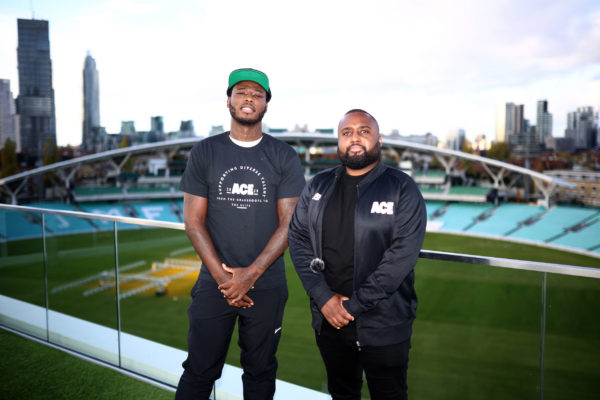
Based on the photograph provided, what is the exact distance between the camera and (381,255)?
6.12 feet

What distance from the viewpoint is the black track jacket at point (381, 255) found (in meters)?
1.75

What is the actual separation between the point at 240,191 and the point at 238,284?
0.46m

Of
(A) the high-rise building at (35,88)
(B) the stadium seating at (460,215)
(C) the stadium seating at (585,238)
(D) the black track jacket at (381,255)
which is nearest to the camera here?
(D) the black track jacket at (381,255)

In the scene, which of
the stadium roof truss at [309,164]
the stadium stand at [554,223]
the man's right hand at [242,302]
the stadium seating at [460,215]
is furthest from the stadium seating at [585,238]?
the man's right hand at [242,302]

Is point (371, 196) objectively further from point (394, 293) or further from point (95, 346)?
point (95, 346)

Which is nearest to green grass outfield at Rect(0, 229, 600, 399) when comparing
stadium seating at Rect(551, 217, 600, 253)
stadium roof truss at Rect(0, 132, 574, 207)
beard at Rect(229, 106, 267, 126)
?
beard at Rect(229, 106, 267, 126)

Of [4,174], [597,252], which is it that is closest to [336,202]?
[597,252]

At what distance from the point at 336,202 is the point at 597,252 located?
3053 cm

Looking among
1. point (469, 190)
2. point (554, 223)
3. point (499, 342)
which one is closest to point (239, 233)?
point (499, 342)

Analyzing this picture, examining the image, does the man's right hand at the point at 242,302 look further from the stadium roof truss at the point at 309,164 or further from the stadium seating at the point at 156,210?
the stadium seating at the point at 156,210

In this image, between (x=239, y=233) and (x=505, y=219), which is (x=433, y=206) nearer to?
(x=505, y=219)

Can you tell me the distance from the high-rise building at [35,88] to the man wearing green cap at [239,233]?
3041 inches

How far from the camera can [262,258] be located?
2.09m

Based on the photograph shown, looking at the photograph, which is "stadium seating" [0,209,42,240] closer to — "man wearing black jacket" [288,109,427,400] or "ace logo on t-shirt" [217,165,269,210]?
"ace logo on t-shirt" [217,165,269,210]
